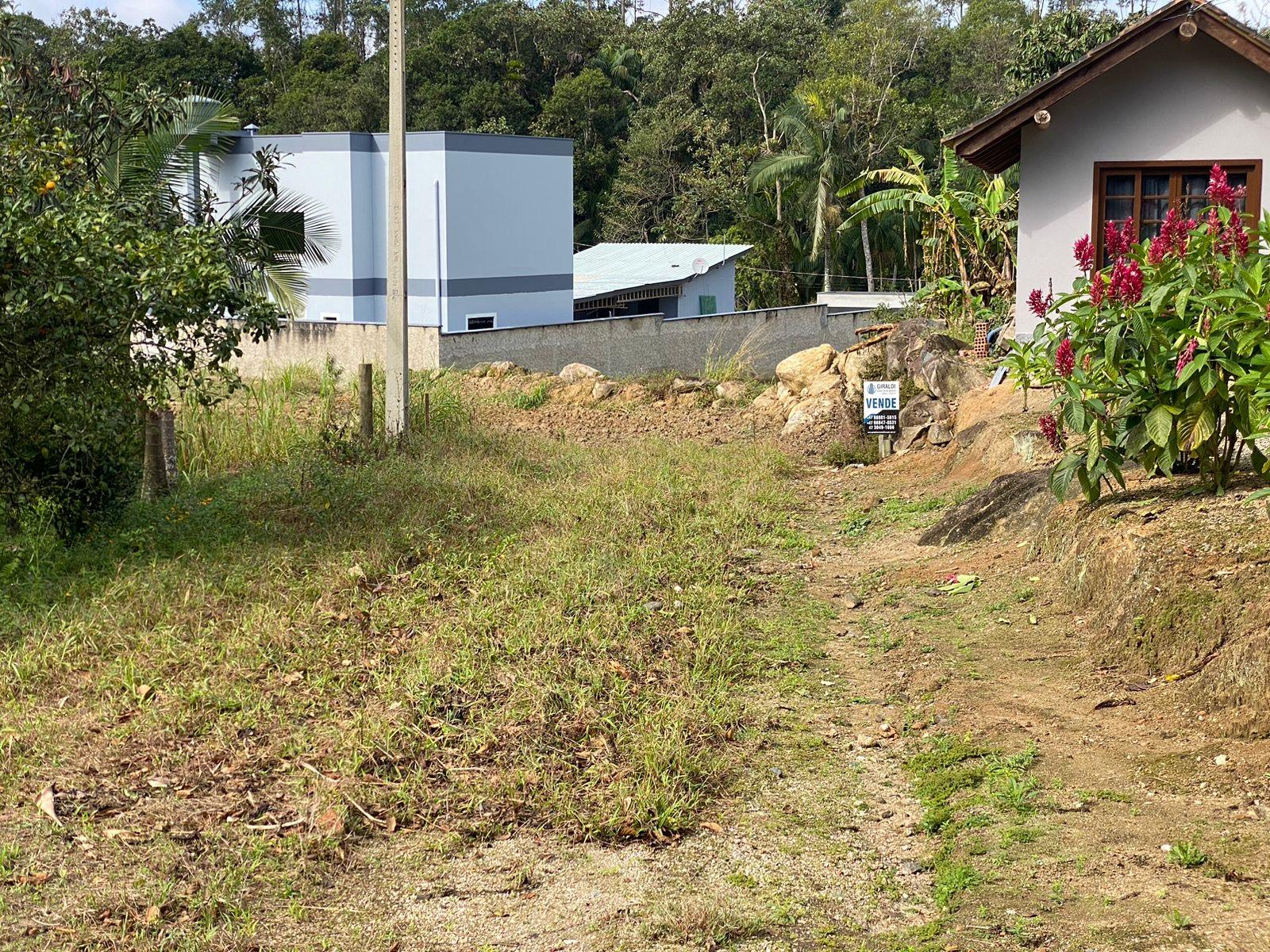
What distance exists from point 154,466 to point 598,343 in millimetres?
14978

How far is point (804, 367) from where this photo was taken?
639 inches

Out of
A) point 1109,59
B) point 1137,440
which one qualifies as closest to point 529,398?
point 1109,59

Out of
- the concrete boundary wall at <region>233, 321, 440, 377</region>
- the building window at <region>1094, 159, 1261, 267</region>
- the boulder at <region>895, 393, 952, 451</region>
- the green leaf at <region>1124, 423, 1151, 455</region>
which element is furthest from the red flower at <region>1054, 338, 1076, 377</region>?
the concrete boundary wall at <region>233, 321, 440, 377</region>

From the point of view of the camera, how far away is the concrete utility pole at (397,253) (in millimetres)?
12414

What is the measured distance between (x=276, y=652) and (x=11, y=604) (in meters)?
1.93

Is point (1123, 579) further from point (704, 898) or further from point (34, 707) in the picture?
point (34, 707)

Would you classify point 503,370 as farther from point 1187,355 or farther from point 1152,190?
point 1187,355

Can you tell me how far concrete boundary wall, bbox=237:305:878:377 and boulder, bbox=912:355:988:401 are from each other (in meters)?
7.16

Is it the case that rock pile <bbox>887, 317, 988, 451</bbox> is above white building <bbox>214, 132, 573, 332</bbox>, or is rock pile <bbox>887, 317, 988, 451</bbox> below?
below

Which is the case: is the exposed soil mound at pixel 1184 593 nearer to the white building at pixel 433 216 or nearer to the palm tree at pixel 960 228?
the palm tree at pixel 960 228

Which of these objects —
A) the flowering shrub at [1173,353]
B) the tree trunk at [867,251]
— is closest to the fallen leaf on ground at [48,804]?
the flowering shrub at [1173,353]

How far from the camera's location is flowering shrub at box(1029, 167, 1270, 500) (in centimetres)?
612

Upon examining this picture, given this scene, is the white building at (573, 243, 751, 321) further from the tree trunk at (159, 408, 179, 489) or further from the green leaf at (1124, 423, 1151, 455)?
the green leaf at (1124, 423, 1151, 455)

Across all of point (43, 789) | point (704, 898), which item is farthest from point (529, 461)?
point (704, 898)
